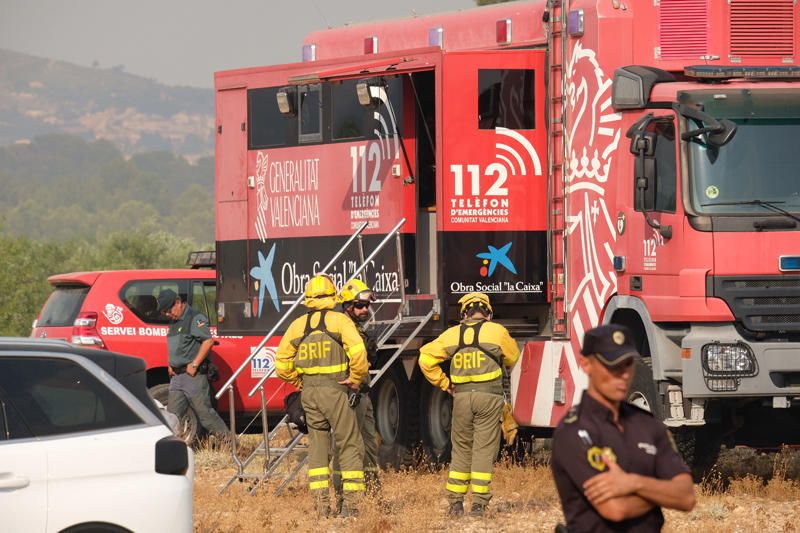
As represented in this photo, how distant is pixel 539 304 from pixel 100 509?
7432 millimetres

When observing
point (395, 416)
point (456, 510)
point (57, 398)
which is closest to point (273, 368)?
point (395, 416)

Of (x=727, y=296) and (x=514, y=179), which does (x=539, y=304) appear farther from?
(x=727, y=296)

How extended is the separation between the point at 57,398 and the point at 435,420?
25.3 ft

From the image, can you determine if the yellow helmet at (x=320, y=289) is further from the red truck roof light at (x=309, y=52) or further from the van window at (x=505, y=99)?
the red truck roof light at (x=309, y=52)

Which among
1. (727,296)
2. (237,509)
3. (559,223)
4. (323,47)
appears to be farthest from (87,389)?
(323,47)

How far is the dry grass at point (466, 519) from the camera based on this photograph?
448 inches

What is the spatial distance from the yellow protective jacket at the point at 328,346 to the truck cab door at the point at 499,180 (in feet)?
7.54

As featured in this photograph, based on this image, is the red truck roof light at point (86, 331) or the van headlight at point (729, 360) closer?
the van headlight at point (729, 360)

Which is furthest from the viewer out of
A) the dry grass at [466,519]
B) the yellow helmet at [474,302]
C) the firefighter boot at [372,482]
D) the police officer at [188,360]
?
the police officer at [188,360]

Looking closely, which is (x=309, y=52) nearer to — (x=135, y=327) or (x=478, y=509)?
(x=135, y=327)

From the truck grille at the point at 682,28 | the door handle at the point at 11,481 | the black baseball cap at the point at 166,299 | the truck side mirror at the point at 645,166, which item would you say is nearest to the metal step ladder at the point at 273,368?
the black baseball cap at the point at 166,299

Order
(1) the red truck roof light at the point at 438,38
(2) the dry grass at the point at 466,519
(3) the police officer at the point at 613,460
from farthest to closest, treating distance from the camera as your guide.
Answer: (1) the red truck roof light at the point at 438,38
(2) the dry grass at the point at 466,519
(3) the police officer at the point at 613,460

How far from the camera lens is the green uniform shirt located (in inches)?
632

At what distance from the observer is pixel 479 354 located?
12.1 meters
